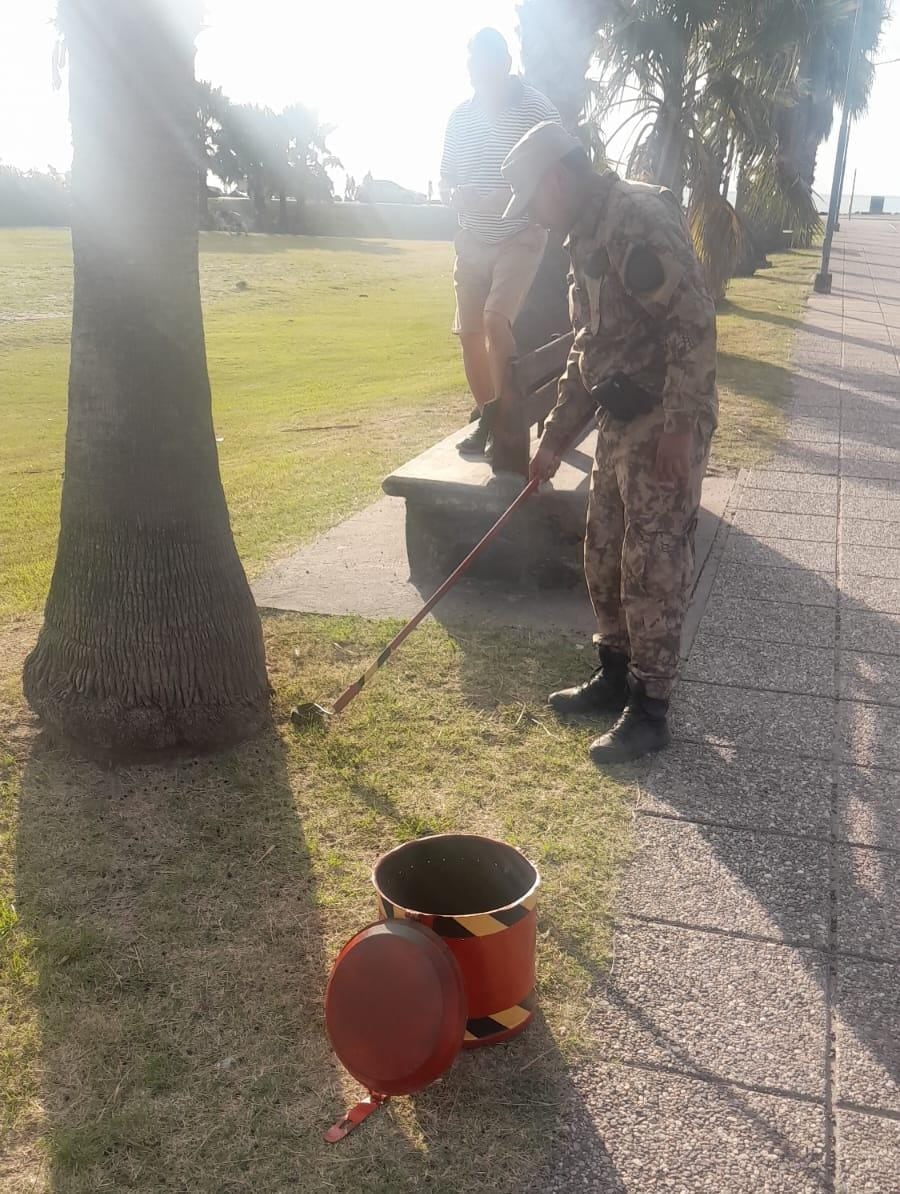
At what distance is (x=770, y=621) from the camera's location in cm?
502

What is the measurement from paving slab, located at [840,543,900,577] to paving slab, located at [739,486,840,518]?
2.30ft

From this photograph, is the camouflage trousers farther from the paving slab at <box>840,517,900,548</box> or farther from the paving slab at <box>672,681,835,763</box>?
the paving slab at <box>840,517,900,548</box>

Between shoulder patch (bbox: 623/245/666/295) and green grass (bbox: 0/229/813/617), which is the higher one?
shoulder patch (bbox: 623/245/666/295)

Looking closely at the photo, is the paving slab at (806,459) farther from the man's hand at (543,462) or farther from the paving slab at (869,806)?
the paving slab at (869,806)

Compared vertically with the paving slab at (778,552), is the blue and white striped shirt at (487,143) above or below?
above

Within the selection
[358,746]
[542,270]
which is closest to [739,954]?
[358,746]

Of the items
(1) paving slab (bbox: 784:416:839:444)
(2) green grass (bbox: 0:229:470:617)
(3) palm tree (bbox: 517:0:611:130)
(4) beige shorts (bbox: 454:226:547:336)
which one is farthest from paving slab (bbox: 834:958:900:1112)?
(3) palm tree (bbox: 517:0:611:130)

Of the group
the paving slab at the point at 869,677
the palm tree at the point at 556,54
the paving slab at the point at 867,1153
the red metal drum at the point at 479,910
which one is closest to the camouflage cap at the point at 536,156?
the red metal drum at the point at 479,910

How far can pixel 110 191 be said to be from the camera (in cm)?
351

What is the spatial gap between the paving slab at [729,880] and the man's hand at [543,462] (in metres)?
1.35

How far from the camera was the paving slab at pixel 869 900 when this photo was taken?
2828 millimetres

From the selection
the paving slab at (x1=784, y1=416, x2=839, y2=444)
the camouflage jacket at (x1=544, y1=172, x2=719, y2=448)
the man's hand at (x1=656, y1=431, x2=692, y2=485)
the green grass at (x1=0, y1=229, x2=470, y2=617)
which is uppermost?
the camouflage jacket at (x1=544, y1=172, x2=719, y2=448)

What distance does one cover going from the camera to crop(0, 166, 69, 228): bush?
45562 mm

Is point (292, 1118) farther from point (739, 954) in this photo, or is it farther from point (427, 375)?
point (427, 375)
